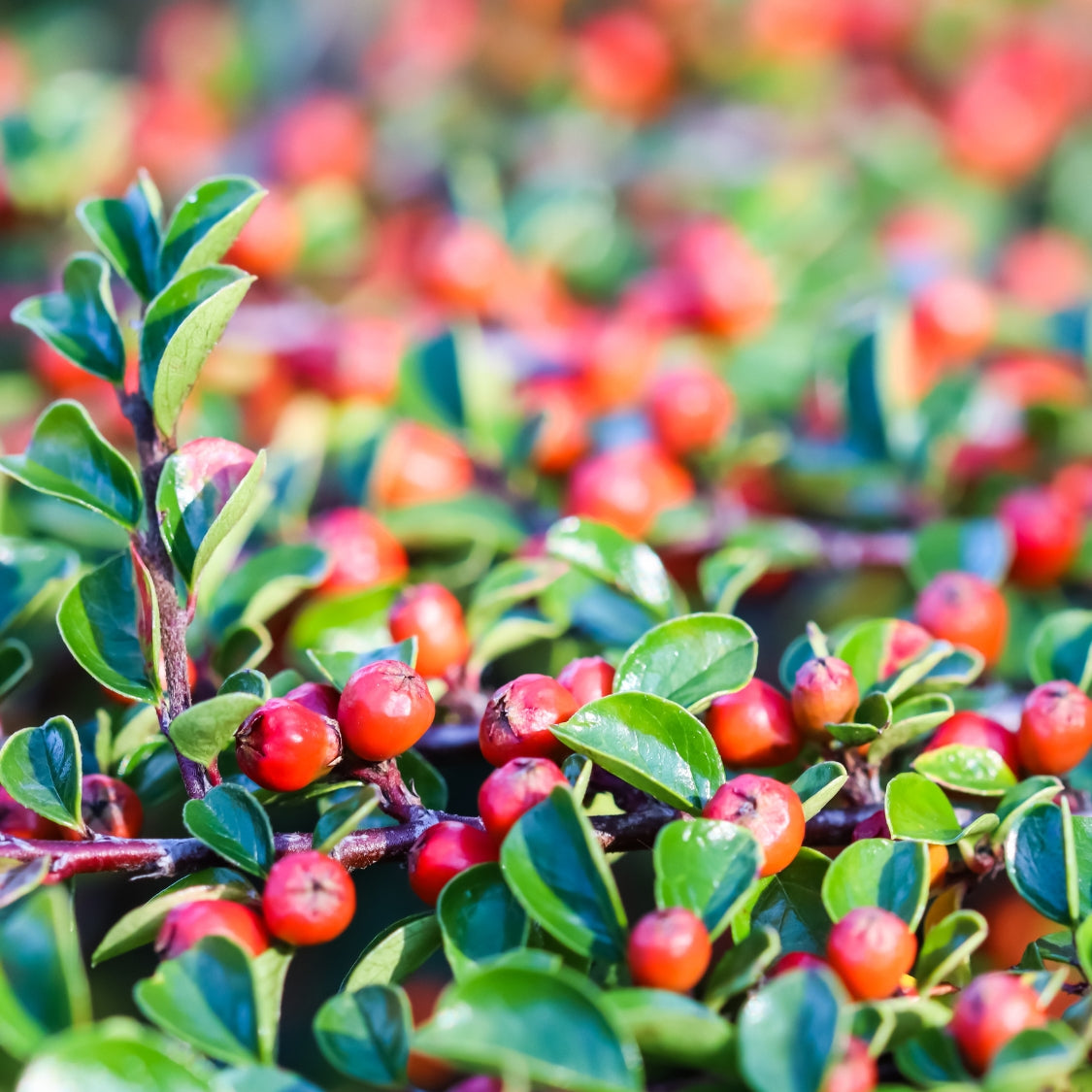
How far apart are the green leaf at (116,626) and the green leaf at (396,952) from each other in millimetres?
281

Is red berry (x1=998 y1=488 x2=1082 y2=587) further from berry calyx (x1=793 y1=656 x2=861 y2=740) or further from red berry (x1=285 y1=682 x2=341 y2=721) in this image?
red berry (x1=285 y1=682 x2=341 y2=721)

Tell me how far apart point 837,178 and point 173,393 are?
81.4 inches

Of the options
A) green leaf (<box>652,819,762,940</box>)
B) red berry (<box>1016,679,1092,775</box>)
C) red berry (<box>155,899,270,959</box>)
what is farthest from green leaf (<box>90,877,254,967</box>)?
red berry (<box>1016,679,1092,775</box>)

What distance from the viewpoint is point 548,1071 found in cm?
65

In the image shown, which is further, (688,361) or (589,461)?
(688,361)

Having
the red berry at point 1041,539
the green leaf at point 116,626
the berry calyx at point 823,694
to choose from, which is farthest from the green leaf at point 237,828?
the red berry at point 1041,539

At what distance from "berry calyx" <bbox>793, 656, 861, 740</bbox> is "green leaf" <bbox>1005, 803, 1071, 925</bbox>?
0.54ft

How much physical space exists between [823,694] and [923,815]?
126mm

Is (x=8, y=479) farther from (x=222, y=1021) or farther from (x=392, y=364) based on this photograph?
(x=222, y=1021)

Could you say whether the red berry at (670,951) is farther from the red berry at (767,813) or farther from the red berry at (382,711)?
the red berry at (382,711)

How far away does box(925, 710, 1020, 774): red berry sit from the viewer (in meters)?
1.01

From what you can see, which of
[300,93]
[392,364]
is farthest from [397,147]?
[392,364]

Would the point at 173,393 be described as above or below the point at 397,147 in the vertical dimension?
below

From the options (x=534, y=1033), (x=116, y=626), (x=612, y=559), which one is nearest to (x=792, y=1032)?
(x=534, y=1033)
